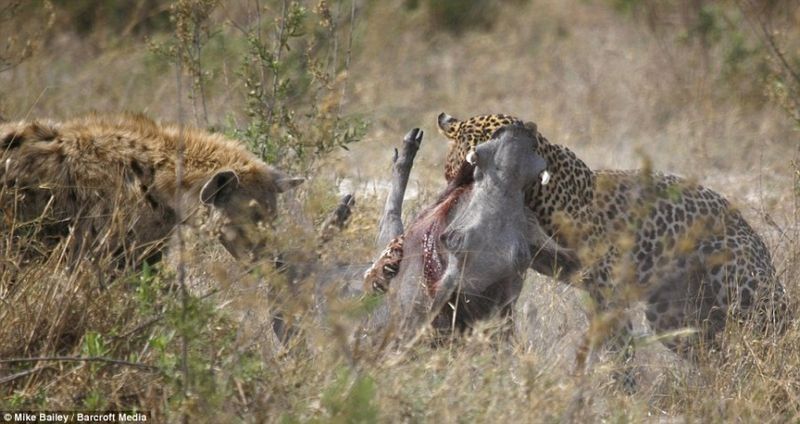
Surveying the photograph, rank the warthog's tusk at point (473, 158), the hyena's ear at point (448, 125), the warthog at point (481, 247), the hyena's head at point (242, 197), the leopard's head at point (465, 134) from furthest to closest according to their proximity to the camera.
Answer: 1. the hyena's ear at point (448, 125)
2. the leopard's head at point (465, 134)
3. the hyena's head at point (242, 197)
4. the warthog's tusk at point (473, 158)
5. the warthog at point (481, 247)

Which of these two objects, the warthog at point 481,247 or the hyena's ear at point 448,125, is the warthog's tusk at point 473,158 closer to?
the warthog at point 481,247

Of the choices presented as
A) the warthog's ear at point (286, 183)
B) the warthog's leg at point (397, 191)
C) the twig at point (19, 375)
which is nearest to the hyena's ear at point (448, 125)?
the warthog's leg at point (397, 191)

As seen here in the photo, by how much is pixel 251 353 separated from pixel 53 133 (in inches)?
72.9

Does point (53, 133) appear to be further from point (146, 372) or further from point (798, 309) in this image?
point (798, 309)

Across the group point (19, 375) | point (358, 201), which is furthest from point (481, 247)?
point (358, 201)

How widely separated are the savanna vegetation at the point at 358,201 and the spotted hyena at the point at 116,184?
22cm

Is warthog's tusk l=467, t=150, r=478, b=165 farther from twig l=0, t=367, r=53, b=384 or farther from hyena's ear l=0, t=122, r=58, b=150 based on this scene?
hyena's ear l=0, t=122, r=58, b=150

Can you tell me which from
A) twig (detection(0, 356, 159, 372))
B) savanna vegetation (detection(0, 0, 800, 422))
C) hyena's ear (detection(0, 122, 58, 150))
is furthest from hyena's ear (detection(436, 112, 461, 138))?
twig (detection(0, 356, 159, 372))

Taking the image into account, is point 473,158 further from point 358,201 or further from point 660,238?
point 358,201

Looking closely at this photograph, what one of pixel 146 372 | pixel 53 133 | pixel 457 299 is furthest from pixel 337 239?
pixel 53 133

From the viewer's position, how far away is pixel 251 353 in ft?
14.4

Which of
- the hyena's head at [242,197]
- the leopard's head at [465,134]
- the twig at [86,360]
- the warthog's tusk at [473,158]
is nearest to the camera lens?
the twig at [86,360]

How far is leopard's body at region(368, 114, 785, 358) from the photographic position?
5.70m

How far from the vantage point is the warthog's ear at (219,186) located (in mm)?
5508
